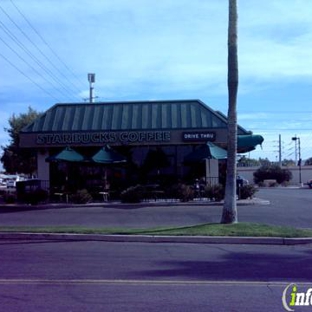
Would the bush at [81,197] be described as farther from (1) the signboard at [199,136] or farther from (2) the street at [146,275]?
(2) the street at [146,275]

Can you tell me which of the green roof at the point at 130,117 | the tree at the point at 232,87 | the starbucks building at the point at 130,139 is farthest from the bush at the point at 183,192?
the tree at the point at 232,87

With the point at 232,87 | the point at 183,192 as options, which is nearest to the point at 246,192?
the point at 183,192

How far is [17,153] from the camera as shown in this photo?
51344 mm

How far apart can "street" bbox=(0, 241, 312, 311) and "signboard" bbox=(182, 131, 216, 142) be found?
1484cm

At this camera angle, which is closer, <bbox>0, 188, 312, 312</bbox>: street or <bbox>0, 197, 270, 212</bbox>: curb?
<bbox>0, 188, 312, 312</bbox>: street

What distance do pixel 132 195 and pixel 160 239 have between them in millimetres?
11781

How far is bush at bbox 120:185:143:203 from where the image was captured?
2608 cm

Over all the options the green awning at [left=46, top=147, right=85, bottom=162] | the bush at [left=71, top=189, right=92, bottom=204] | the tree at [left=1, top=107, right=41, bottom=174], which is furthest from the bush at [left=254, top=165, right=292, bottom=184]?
the bush at [left=71, top=189, right=92, bottom=204]

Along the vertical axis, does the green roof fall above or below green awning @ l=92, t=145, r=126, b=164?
above

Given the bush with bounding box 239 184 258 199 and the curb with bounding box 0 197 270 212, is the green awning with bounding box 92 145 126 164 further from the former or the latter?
the bush with bounding box 239 184 258 199

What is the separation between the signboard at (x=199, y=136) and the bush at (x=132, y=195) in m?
3.98

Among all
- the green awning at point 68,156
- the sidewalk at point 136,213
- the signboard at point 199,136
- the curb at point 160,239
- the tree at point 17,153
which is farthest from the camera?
the tree at point 17,153

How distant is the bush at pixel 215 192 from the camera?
84.8ft

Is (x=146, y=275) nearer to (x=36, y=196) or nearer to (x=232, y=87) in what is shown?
(x=232, y=87)
